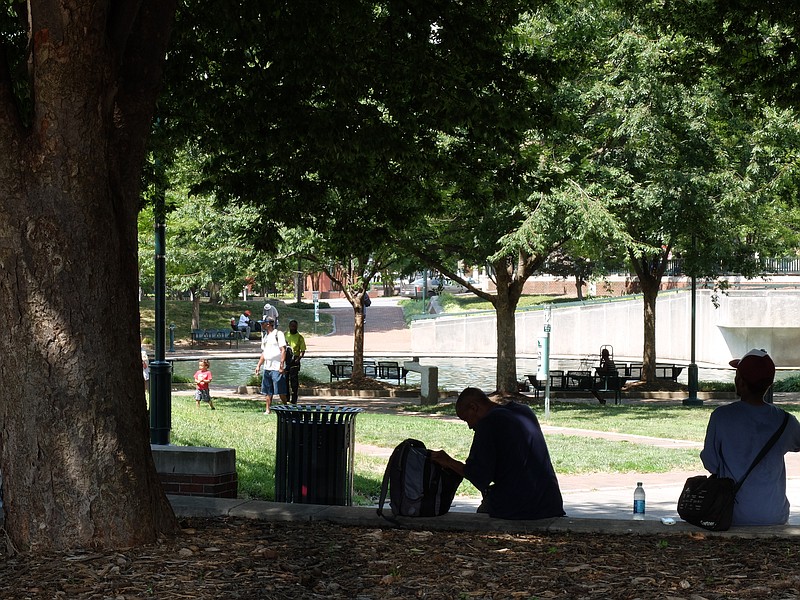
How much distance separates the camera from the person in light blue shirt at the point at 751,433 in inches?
251

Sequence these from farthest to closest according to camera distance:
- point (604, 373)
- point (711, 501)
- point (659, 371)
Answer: point (659, 371)
point (604, 373)
point (711, 501)

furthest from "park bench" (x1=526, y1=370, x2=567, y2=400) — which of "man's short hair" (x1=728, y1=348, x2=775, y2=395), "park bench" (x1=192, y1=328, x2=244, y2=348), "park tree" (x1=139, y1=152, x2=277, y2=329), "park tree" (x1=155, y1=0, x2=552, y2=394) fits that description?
"park bench" (x1=192, y1=328, x2=244, y2=348)

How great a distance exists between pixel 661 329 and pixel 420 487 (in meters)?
38.7

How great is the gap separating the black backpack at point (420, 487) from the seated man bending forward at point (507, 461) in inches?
3.7

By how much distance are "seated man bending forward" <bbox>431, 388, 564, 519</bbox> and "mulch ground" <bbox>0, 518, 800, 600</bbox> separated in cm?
24

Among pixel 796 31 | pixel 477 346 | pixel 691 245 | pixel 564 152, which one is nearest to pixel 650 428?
pixel 564 152

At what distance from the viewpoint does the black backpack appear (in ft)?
22.7

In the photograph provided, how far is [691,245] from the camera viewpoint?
25328 mm

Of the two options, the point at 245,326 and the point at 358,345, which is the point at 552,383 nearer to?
the point at 358,345

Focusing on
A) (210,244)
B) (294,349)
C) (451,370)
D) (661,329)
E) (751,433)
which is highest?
(210,244)

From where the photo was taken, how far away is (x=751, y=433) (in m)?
6.42

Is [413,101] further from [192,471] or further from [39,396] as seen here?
[39,396]

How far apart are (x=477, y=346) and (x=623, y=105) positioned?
89.5 ft

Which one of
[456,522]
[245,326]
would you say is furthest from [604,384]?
[245,326]
